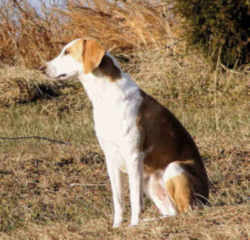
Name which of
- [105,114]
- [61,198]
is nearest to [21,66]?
[61,198]

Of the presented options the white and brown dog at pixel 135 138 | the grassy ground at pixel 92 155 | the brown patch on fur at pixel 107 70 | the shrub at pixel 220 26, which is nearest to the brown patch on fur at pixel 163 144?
the white and brown dog at pixel 135 138

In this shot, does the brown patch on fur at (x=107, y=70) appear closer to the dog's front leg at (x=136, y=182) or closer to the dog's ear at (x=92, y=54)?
the dog's ear at (x=92, y=54)

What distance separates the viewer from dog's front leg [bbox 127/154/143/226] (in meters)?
4.19

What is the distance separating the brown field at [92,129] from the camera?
3971 millimetres

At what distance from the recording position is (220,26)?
388 inches

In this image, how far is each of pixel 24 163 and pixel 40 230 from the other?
8.26 feet

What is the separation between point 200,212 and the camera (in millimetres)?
3930

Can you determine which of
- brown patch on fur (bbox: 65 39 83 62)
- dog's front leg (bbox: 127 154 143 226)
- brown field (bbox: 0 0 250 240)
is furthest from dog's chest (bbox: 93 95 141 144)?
brown field (bbox: 0 0 250 240)

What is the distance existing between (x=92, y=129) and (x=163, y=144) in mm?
4519

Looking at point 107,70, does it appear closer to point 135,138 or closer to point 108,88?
point 108,88

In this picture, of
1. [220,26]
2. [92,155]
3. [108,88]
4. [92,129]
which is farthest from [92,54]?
[220,26]

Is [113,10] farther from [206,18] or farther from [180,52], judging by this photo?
[206,18]

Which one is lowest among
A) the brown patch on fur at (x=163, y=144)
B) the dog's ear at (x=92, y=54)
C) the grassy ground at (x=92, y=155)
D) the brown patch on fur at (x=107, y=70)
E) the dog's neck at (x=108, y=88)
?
the grassy ground at (x=92, y=155)

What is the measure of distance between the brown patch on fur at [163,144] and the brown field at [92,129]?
0.42m
